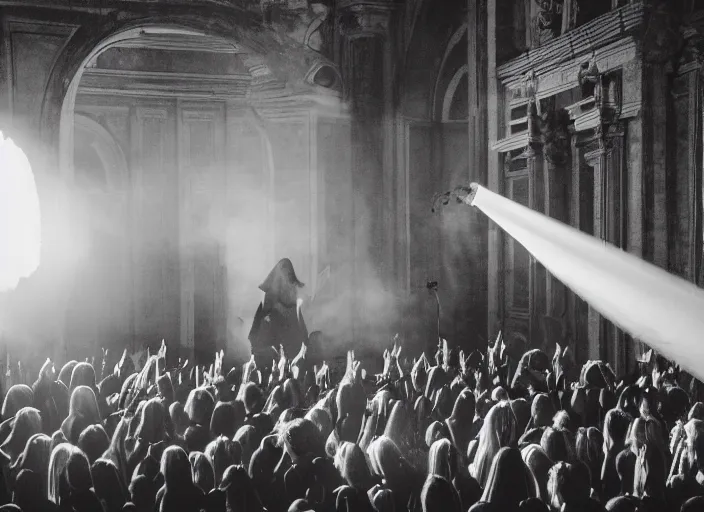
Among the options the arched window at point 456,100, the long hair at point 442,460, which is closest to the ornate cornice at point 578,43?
the arched window at point 456,100

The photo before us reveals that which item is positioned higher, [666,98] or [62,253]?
[666,98]

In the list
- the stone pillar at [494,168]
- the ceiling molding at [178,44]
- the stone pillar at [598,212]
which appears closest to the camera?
the stone pillar at [598,212]

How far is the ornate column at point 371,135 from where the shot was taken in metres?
16.8

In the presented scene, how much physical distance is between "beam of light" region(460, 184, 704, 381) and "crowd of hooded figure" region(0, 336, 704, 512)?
2.72m

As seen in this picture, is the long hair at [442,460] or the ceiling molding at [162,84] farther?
the ceiling molding at [162,84]

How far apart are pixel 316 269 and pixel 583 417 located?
437 inches

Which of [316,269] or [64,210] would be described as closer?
[64,210]

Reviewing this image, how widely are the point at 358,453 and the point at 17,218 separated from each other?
12309 mm

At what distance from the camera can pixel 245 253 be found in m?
20.7

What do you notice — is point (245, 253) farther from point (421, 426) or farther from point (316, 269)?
point (421, 426)

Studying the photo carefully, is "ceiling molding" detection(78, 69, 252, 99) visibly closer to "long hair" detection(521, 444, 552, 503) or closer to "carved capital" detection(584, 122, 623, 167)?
"carved capital" detection(584, 122, 623, 167)

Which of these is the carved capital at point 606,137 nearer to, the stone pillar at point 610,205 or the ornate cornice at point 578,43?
the stone pillar at point 610,205

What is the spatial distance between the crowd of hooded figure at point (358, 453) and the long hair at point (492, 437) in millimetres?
10

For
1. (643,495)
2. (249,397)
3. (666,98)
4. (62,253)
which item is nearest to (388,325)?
(62,253)
